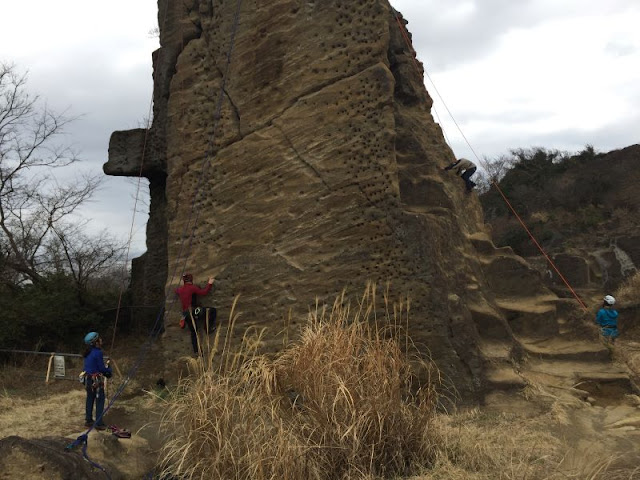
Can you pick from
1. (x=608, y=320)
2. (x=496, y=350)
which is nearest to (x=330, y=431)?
(x=496, y=350)

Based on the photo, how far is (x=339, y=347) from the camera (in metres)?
4.16

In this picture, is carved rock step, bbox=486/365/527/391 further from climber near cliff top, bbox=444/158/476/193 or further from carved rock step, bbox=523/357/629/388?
climber near cliff top, bbox=444/158/476/193

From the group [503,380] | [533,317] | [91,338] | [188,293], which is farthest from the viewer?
[533,317]

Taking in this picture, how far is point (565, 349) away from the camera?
287 inches

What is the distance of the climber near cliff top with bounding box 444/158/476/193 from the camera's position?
8.41 m

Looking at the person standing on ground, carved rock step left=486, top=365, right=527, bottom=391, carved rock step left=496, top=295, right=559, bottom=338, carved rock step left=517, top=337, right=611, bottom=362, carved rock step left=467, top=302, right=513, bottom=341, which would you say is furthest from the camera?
carved rock step left=496, top=295, right=559, bottom=338

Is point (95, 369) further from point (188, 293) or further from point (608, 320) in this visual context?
point (608, 320)

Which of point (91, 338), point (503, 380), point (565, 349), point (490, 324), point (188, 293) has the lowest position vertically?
point (503, 380)

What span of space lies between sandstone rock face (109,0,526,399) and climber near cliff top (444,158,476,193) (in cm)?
26

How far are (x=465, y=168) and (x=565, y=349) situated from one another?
9.75ft

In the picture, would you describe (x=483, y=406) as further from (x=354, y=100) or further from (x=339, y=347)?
(x=354, y=100)

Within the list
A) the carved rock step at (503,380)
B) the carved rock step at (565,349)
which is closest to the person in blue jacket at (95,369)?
the carved rock step at (503,380)

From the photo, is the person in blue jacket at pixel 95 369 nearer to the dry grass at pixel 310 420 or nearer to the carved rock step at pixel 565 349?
the dry grass at pixel 310 420

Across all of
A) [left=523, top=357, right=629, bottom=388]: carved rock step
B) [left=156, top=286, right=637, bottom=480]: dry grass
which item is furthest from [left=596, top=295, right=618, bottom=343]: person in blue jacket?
[left=156, top=286, right=637, bottom=480]: dry grass
